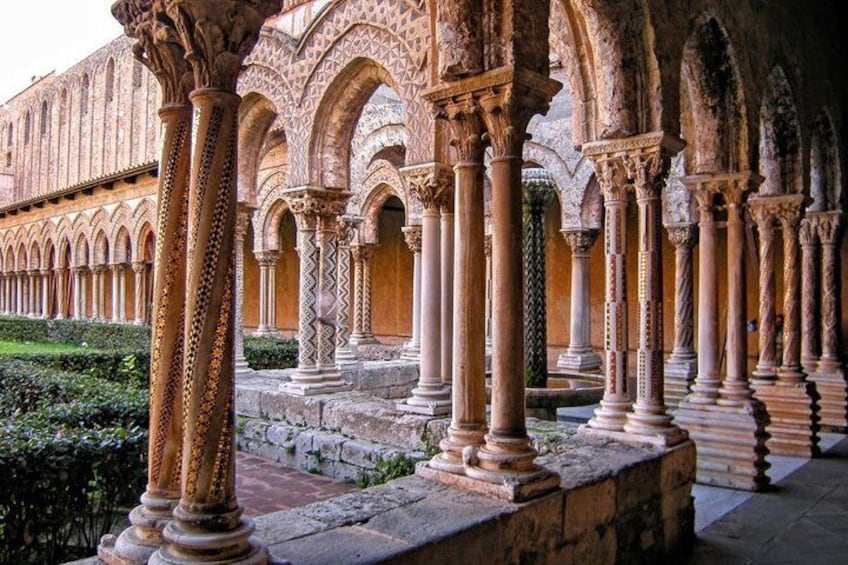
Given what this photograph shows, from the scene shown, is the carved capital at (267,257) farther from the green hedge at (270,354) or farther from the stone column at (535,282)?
the stone column at (535,282)

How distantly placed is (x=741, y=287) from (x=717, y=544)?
2877mm

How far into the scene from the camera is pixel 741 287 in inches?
276

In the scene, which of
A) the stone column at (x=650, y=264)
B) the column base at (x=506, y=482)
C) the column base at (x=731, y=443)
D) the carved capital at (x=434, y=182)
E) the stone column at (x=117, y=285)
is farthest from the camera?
the stone column at (x=117, y=285)

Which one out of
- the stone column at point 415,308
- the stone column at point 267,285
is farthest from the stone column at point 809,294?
the stone column at point 267,285

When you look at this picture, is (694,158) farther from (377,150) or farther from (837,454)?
(377,150)

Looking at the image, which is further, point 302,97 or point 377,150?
point 377,150

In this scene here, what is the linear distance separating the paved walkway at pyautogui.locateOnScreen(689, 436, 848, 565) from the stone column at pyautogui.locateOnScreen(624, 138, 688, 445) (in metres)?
0.79

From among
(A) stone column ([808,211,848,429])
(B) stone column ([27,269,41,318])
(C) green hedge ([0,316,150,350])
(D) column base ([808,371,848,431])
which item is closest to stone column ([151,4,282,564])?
(A) stone column ([808,211,848,429])

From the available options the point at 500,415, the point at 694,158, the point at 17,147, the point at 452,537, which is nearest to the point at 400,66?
the point at 694,158

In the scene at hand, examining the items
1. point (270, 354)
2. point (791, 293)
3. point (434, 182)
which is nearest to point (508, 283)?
point (434, 182)

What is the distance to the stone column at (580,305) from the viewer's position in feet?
47.6

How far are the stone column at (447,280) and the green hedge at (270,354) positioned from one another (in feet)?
20.4

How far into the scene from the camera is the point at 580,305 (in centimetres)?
1487

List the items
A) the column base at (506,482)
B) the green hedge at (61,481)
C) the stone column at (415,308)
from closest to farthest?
1. the column base at (506,482)
2. the green hedge at (61,481)
3. the stone column at (415,308)
